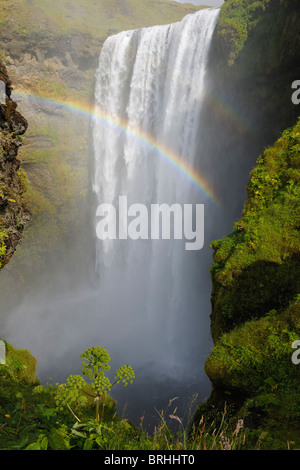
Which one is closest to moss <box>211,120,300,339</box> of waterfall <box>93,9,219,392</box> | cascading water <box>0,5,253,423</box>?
cascading water <box>0,5,253,423</box>

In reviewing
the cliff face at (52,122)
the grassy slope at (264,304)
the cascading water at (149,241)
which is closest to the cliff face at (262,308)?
the grassy slope at (264,304)

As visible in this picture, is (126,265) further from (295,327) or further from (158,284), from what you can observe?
(295,327)

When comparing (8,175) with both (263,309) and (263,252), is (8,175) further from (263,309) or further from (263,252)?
(263,309)

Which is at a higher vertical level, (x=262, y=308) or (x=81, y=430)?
(x=262, y=308)

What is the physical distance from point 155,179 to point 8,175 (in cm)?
1641

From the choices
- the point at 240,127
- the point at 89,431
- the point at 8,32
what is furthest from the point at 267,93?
the point at 8,32

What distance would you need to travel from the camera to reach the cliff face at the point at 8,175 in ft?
23.8

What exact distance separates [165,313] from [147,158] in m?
12.7

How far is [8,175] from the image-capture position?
7.72 m

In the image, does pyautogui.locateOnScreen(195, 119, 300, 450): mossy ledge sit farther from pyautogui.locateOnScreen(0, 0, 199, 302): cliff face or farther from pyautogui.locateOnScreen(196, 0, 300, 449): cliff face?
pyautogui.locateOnScreen(0, 0, 199, 302): cliff face

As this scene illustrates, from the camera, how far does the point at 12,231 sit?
763 cm

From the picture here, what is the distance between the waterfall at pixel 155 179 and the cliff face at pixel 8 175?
40.5 ft

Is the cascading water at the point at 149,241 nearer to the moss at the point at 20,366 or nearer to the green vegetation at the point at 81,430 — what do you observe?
the moss at the point at 20,366

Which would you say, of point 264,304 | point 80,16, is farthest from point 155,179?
point 80,16
